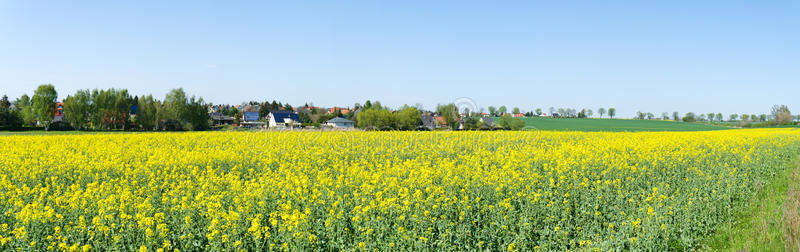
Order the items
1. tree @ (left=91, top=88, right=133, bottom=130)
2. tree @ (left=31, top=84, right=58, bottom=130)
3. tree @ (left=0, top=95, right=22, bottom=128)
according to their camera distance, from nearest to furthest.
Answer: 1. tree @ (left=0, top=95, right=22, bottom=128)
2. tree @ (left=31, top=84, right=58, bottom=130)
3. tree @ (left=91, top=88, right=133, bottom=130)

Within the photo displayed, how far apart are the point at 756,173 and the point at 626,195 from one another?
5.84 m

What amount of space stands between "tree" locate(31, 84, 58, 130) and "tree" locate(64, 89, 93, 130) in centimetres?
221

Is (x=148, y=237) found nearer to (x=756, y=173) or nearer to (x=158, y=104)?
(x=756, y=173)

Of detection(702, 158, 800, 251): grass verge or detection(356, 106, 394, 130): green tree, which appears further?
detection(356, 106, 394, 130): green tree

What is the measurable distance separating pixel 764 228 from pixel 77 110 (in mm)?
78321

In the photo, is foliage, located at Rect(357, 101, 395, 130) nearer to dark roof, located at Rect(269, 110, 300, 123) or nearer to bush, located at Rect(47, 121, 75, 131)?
bush, located at Rect(47, 121, 75, 131)

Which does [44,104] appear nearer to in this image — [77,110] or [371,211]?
[77,110]

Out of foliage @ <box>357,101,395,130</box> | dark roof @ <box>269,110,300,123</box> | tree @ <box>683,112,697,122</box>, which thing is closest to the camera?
foliage @ <box>357,101,395,130</box>

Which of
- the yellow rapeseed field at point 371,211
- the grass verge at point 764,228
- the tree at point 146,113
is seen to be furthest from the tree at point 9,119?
the grass verge at point 764,228

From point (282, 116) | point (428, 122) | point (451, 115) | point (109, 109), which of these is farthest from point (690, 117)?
point (109, 109)

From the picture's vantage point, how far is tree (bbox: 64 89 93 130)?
63.7m

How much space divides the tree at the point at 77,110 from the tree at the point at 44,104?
2.21m

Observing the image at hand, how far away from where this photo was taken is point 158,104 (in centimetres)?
7094

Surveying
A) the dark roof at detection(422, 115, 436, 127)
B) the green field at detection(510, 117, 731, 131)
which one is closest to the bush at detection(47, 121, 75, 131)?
the dark roof at detection(422, 115, 436, 127)
